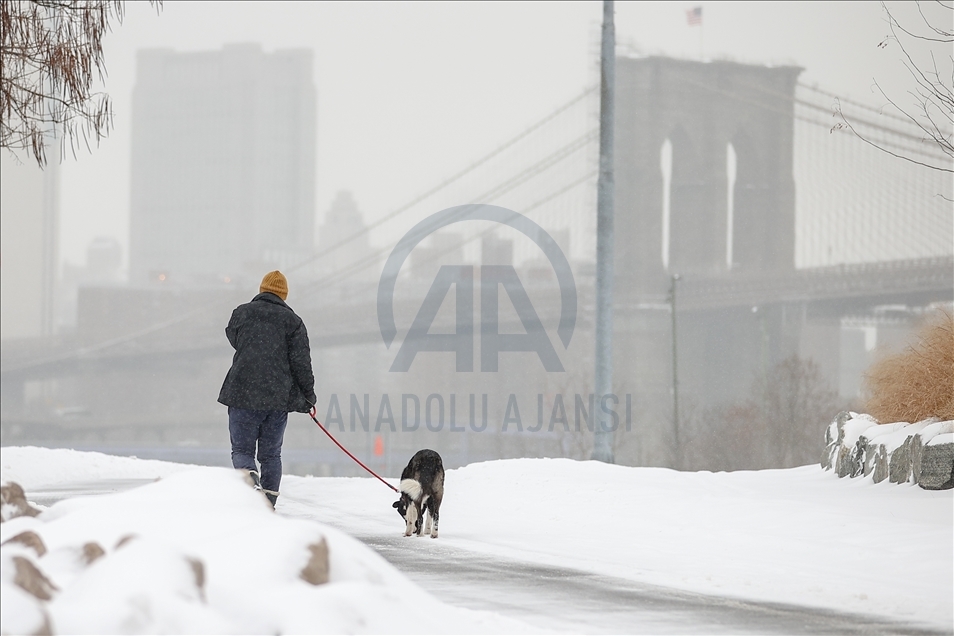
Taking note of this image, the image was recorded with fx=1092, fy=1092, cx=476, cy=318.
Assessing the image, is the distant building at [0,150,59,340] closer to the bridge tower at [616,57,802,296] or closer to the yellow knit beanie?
the bridge tower at [616,57,802,296]

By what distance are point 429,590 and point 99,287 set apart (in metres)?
119

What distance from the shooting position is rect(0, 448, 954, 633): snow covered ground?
11.7 feet

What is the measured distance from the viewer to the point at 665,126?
71.2 meters

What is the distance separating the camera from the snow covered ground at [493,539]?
3562 mm

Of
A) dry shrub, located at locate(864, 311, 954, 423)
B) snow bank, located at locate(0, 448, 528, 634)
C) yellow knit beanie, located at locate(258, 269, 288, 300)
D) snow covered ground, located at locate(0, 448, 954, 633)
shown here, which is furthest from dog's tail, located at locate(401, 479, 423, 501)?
dry shrub, located at locate(864, 311, 954, 423)

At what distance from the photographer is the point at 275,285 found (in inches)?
288

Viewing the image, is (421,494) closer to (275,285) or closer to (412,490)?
(412,490)

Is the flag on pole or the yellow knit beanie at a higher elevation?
the flag on pole

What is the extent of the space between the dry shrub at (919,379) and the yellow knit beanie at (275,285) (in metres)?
5.38

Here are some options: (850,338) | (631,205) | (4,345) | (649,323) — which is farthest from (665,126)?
(4,345)

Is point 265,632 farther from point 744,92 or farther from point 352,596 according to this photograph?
→ point 744,92

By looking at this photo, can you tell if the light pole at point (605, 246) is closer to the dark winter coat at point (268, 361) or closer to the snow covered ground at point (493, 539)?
the snow covered ground at point (493, 539)

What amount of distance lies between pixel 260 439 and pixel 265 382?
1.37 feet

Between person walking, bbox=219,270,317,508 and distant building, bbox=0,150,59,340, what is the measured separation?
145669 millimetres
